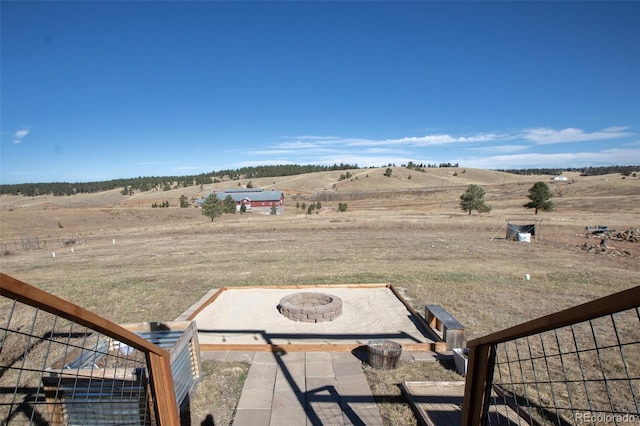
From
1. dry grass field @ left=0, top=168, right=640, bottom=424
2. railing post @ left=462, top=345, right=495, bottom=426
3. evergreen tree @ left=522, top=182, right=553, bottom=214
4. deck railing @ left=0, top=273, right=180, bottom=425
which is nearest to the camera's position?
deck railing @ left=0, top=273, right=180, bottom=425

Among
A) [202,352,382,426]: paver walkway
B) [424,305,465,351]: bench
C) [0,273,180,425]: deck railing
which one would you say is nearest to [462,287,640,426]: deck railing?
[424,305,465,351]: bench

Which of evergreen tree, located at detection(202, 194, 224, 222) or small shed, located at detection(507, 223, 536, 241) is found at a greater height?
evergreen tree, located at detection(202, 194, 224, 222)

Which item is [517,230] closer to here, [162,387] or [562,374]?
[562,374]

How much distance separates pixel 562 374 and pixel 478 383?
16.5 ft

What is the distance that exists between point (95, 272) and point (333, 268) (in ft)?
35.8

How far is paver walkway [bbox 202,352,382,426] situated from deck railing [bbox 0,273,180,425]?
5.30 feet

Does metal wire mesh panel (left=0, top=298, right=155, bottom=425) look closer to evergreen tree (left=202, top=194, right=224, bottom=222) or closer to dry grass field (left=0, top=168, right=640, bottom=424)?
dry grass field (left=0, top=168, right=640, bottom=424)

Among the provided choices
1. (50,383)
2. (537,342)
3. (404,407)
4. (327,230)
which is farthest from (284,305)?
(327,230)

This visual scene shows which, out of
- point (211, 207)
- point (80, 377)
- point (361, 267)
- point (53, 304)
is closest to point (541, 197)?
point (361, 267)

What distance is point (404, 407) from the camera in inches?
195

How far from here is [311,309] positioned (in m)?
8.46

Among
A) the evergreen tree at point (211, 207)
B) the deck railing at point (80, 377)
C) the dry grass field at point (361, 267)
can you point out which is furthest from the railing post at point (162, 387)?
the evergreen tree at point (211, 207)

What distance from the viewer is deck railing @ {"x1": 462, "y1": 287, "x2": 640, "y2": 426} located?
68.6 inches

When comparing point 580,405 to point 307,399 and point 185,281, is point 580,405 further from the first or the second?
point 185,281
